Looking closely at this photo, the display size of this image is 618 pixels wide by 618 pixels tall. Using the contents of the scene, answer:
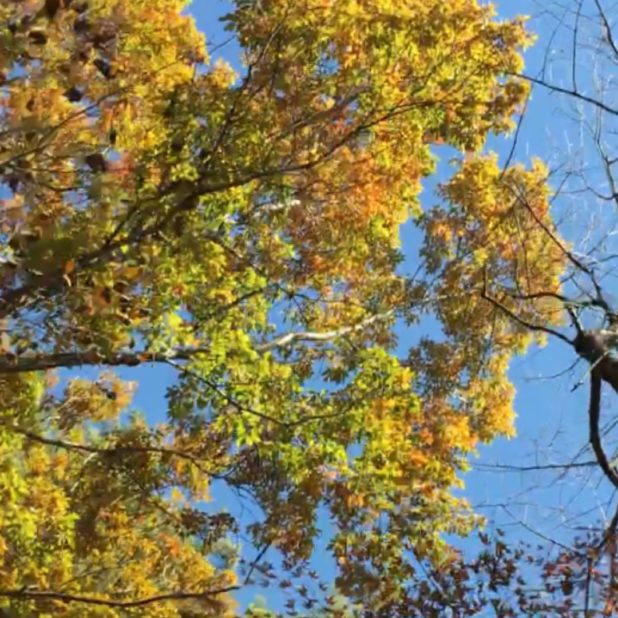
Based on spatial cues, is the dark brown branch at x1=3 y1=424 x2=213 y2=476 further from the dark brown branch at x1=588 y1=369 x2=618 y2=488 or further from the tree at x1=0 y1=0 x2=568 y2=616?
the dark brown branch at x1=588 y1=369 x2=618 y2=488

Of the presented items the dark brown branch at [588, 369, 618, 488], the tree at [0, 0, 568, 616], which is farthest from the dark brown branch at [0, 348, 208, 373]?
the dark brown branch at [588, 369, 618, 488]

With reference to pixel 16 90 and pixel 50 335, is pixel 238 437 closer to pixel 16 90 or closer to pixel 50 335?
pixel 50 335

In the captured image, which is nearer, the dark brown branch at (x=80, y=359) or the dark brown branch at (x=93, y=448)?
the dark brown branch at (x=80, y=359)

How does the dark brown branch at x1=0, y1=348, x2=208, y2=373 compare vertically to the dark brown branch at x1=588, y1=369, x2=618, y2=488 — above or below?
above

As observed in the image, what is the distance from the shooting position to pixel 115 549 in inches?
319

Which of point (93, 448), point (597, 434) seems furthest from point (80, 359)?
A: point (597, 434)

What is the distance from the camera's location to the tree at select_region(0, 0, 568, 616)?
5.17 meters

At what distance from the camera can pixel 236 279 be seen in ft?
22.7

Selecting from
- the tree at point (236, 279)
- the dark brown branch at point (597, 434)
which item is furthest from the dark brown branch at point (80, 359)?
the dark brown branch at point (597, 434)

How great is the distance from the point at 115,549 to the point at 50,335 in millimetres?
3385

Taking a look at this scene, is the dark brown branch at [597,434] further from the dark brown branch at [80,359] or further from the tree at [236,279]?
the dark brown branch at [80,359]

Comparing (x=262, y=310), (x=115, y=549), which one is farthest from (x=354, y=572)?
(x=115, y=549)

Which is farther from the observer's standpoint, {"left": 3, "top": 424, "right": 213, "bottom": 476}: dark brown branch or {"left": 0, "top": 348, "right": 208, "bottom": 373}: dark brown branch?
{"left": 3, "top": 424, "right": 213, "bottom": 476}: dark brown branch

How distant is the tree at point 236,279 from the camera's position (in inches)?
204
